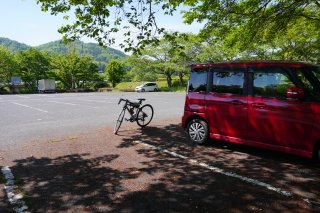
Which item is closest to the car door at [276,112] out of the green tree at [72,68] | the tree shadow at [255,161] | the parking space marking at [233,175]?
the tree shadow at [255,161]

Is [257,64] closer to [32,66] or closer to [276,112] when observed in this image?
[276,112]

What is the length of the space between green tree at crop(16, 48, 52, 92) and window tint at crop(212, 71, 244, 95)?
5183 centimetres

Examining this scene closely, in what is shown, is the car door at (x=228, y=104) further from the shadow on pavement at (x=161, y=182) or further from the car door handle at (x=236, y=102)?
the shadow on pavement at (x=161, y=182)

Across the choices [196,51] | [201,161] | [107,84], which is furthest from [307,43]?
[107,84]

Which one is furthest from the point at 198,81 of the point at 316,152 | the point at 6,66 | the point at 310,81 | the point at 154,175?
the point at 6,66

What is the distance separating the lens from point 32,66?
51.5m

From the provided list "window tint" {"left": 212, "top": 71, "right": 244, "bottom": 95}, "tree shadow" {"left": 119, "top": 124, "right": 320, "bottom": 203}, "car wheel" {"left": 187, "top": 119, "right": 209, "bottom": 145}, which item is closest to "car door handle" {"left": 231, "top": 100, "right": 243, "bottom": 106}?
"window tint" {"left": 212, "top": 71, "right": 244, "bottom": 95}

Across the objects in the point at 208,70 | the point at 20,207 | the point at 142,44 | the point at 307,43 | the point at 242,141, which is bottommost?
the point at 20,207

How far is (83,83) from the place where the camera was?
2207 inches

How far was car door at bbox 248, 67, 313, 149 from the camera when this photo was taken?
15.3 ft

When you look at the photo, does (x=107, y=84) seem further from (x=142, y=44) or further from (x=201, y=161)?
(x=201, y=161)

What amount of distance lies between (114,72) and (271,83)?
57.1m

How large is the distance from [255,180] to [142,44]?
19.5ft

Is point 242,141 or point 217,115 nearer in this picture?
point 242,141
